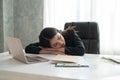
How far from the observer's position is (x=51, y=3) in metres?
3.24

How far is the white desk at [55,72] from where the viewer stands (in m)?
1.05

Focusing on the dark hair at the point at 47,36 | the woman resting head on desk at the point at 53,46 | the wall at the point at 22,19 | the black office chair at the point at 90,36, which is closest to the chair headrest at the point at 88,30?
the black office chair at the point at 90,36

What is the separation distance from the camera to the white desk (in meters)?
1.05

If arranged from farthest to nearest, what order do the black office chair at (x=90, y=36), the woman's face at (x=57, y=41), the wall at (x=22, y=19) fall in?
the wall at (x=22, y=19)
the black office chair at (x=90, y=36)
the woman's face at (x=57, y=41)

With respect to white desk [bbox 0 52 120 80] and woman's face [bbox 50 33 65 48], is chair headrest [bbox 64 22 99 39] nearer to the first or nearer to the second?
woman's face [bbox 50 33 65 48]

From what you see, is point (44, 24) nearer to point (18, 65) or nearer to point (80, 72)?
point (18, 65)

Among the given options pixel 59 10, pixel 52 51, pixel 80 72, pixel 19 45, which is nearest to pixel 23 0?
pixel 59 10

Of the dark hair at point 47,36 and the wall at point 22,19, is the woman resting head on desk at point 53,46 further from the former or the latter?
the wall at point 22,19

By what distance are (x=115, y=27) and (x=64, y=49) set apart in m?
1.40

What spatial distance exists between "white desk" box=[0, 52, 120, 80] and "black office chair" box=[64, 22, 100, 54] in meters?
0.90

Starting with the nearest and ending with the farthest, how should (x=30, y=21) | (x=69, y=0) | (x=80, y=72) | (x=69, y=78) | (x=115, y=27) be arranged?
(x=69, y=78)
(x=80, y=72)
(x=115, y=27)
(x=69, y=0)
(x=30, y=21)

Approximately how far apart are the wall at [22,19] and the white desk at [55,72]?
2.04 metres

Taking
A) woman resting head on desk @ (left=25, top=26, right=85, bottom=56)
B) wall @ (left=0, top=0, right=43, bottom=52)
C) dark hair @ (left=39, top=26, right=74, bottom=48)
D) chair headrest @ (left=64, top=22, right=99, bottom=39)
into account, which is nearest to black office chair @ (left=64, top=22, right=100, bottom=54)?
chair headrest @ (left=64, top=22, right=99, bottom=39)

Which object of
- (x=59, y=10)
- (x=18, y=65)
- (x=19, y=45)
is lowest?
(x=18, y=65)
